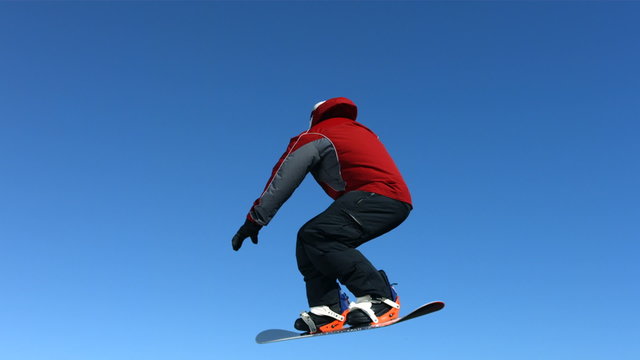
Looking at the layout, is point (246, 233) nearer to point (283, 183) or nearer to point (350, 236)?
point (283, 183)

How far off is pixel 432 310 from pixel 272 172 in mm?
2273

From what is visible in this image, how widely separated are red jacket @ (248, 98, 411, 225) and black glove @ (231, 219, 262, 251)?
0.07m

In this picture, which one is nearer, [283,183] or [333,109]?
[283,183]

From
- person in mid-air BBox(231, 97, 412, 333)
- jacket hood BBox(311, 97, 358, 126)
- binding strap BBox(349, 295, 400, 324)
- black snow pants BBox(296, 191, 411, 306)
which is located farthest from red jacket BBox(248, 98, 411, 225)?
binding strap BBox(349, 295, 400, 324)

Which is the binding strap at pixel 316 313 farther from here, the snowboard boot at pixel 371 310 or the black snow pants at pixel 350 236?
the black snow pants at pixel 350 236

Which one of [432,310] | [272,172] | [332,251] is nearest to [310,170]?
[272,172]

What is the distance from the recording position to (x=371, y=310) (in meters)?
6.74

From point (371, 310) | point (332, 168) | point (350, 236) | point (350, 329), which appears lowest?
point (350, 329)

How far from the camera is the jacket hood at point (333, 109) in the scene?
732 centimetres

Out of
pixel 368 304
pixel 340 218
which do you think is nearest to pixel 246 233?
pixel 340 218

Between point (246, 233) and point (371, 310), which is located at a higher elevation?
point (246, 233)

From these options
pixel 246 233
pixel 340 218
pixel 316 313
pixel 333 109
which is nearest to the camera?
pixel 340 218

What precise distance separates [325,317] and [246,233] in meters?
1.25

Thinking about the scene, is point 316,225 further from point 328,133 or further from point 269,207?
point 328,133
